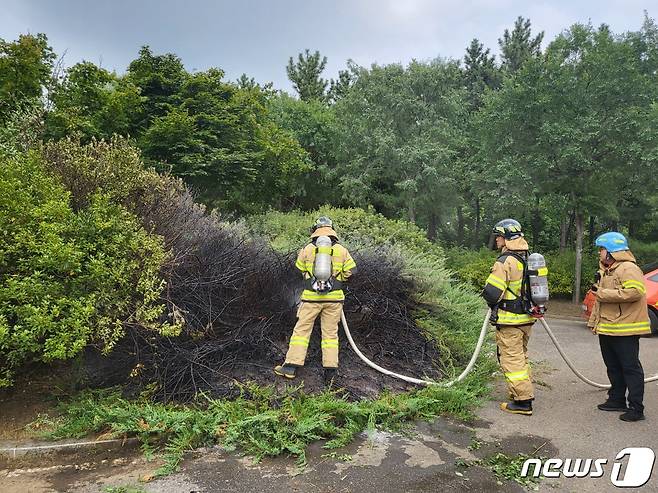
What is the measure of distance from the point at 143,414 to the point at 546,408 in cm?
399

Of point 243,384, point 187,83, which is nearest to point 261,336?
point 243,384

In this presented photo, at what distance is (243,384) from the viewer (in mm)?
5168

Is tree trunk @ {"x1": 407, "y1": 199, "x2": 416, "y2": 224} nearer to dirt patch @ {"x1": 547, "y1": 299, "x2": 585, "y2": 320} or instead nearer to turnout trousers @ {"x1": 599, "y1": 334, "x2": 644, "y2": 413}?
dirt patch @ {"x1": 547, "y1": 299, "x2": 585, "y2": 320}

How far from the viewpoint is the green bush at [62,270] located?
417 centimetres

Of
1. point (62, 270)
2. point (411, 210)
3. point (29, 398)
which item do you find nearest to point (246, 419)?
point (62, 270)

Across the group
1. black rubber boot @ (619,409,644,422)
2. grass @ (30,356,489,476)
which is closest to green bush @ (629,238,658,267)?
black rubber boot @ (619,409,644,422)

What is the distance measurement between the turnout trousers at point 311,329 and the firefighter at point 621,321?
8.72 feet

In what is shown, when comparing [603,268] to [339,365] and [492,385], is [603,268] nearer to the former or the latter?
[492,385]

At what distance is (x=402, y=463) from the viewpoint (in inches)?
156

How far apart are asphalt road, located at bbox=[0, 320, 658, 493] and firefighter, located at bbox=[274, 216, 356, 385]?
3.86 ft

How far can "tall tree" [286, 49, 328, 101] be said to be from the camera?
32.1m

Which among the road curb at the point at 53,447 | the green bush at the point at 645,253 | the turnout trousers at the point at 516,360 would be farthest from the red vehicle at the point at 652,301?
the green bush at the point at 645,253

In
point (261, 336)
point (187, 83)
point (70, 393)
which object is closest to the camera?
point (70, 393)

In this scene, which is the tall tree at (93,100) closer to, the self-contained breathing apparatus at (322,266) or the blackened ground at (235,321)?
the blackened ground at (235,321)
